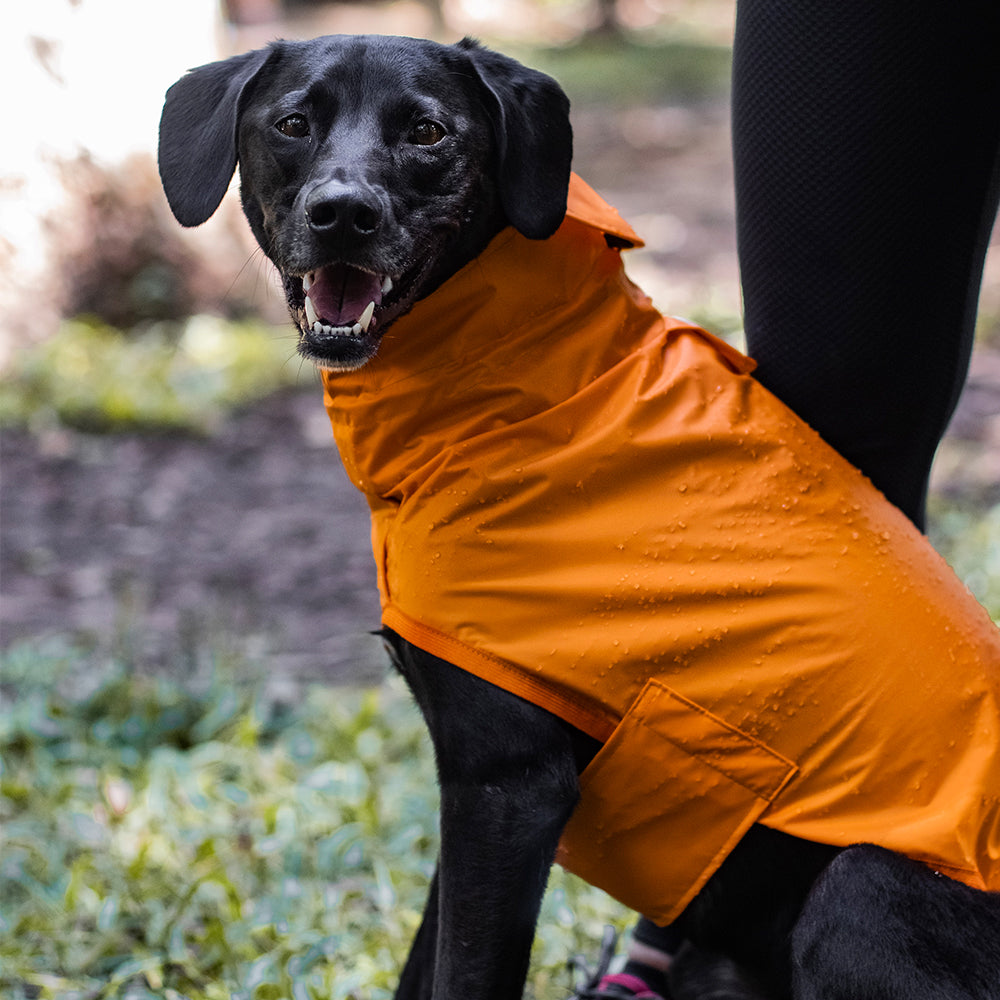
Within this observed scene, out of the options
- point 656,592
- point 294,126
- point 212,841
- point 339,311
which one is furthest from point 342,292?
point 212,841

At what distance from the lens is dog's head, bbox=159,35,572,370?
1.99 m

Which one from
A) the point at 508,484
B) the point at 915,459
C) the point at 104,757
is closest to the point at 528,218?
the point at 508,484

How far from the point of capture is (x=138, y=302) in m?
6.98

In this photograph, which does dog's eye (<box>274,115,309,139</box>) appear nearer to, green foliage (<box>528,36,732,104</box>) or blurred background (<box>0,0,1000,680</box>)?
blurred background (<box>0,0,1000,680</box>)

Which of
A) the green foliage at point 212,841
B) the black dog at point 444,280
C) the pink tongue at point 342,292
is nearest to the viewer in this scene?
the black dog at point 444,280

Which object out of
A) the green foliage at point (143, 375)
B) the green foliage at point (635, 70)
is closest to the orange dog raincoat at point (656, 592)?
the green foliage at point (143, 375)

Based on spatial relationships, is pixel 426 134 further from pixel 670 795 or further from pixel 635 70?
pixel 635 70

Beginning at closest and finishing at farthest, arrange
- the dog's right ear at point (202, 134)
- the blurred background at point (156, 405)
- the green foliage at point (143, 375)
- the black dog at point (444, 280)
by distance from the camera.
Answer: the black dog at point (444, 280) → the dog's right ear at point (202, 134) → the blurred background at point (156, 405) → the green foliage at point (143, 375)

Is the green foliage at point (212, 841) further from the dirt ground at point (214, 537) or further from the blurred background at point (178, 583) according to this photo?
the dirt ground at point (214, 537)

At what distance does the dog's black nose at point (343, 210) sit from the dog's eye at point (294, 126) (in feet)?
0.64

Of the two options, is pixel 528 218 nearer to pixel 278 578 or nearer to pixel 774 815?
pixel 774 815

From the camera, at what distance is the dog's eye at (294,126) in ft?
6.92

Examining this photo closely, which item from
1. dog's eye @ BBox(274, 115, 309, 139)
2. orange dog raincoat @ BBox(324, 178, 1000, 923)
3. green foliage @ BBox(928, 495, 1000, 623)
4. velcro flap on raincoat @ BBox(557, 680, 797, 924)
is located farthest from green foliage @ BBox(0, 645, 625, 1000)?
green foliage @ BBox(928, 495, 1000, 623)

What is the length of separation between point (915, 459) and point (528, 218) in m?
0.90
